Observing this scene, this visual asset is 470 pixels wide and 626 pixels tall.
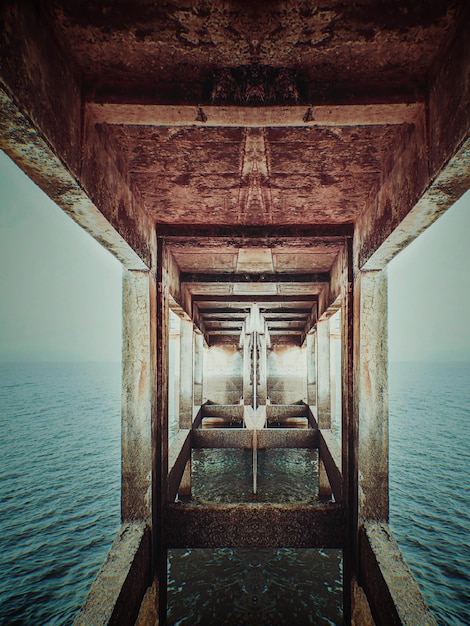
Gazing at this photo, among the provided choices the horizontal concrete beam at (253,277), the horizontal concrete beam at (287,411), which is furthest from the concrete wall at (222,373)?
the horizontal concrete beam at (253,277)

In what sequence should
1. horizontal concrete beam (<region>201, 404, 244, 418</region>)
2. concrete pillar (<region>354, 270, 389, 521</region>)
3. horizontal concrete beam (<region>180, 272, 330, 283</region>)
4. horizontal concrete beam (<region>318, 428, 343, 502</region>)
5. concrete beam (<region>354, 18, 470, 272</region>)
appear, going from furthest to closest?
1. horizontal concrete beam (<region>201, 404, 244, 418</region>)
2. horizontal concrete beam (<region>180, 272, 330, 283</region>)
3. horizontal concrete beam (<region>318, 428, 343, 502</region>)
4. concrete pillar (<region>354, 270, 389, 521</region>)
5. concrete beam (<region>354, 18, 470, 272</region>)

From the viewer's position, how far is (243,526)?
5.45 meters

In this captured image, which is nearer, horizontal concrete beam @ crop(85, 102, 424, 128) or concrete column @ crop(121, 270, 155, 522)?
horizontal concrete beam @ crop(85, 102, 424, 128)

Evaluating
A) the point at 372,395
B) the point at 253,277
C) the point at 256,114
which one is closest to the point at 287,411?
the point at 253,277

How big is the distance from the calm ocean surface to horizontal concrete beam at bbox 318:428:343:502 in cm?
265

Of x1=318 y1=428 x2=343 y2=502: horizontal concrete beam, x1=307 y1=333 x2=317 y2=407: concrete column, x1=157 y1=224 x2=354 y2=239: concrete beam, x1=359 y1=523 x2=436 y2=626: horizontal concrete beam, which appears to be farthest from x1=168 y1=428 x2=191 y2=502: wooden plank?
x1=307 y1=333 x2=317 y2=407: concrete column

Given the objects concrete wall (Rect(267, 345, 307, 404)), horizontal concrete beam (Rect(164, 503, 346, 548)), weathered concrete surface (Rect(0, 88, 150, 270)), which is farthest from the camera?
concrete wall (Rect(267, 345, 307, 404))

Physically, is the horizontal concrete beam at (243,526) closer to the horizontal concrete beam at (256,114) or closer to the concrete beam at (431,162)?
the concrete beam at (431,162)

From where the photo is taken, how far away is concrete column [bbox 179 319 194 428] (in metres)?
10.6

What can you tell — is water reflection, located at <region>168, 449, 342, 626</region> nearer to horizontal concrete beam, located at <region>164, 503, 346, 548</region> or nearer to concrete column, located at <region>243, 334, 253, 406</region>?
horizontal concrete beam, located at <region>164, 503, 346, 548</region>

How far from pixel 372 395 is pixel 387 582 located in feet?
6.12

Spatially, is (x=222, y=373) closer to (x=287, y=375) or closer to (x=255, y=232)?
(x=287, y=375)

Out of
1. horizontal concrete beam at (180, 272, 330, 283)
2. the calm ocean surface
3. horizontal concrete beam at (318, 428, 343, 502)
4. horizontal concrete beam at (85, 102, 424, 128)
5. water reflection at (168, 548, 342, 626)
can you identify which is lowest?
the calm ocean surface

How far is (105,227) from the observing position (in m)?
3.22
